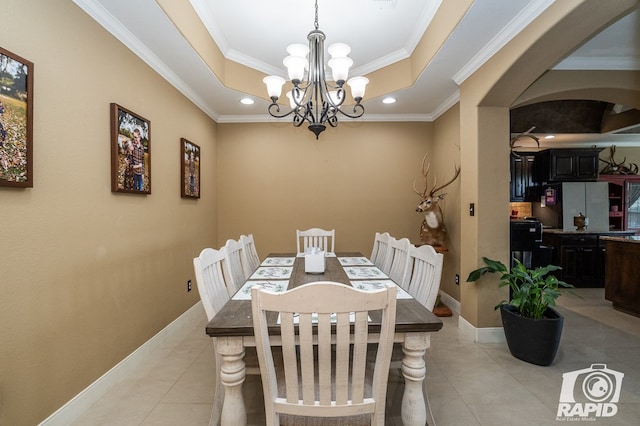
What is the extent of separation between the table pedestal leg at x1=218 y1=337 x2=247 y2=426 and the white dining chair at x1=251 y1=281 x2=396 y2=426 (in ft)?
0.78

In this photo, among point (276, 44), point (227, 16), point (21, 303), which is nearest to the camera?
point (21, 303)

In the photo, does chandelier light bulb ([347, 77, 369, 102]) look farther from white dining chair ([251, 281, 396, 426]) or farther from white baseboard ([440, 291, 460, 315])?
white baseboard ([440, 291, 460, 315])

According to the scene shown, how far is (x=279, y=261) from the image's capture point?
2.87 meters

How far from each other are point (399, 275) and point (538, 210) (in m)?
4.69

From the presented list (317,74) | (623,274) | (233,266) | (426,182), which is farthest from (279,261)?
(623,274)

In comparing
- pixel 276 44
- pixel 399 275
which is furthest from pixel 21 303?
pixel 276 44

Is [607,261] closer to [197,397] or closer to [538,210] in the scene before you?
[538,210]

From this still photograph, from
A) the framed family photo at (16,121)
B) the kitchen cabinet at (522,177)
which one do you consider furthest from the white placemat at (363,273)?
the kitchen cabinet at (522,177)

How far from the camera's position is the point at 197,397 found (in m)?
1.96

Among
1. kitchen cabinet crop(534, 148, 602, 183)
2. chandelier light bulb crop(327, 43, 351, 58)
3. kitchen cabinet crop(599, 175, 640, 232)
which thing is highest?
chandelier light bulb crop(327, 43, 351, 58)

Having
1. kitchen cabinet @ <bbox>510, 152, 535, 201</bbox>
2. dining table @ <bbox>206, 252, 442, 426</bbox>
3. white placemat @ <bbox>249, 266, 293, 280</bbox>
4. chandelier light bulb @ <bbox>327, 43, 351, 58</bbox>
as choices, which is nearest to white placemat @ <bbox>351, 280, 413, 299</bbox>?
dining table @ <bbox>206, 252, 442, 426</bbox>

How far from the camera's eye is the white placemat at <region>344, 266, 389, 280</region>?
86.7 inches

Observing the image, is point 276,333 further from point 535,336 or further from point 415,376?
point 535,336

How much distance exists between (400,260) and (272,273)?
1.04 m
